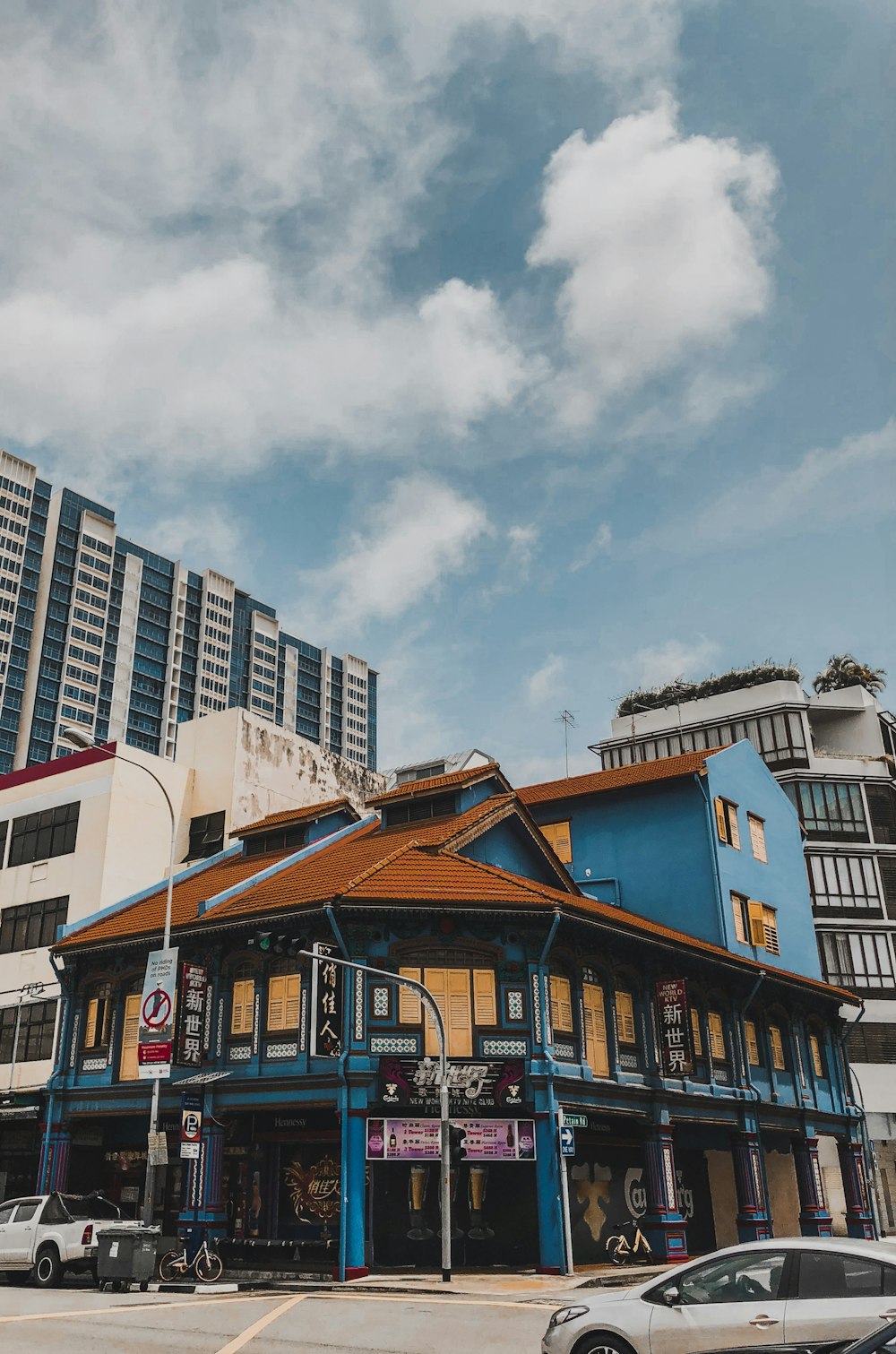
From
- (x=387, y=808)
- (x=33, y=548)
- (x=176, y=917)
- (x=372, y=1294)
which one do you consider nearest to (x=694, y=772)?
(x=387, y=808)

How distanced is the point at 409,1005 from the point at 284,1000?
10.8 ft

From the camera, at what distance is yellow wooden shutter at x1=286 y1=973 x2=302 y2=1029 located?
2717cm

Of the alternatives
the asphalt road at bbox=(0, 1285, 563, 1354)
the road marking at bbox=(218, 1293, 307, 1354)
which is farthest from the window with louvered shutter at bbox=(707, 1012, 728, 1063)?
the road marking at bbox=(218, 1293, 307, 1354)

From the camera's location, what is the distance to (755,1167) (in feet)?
106

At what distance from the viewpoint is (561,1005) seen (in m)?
27.9

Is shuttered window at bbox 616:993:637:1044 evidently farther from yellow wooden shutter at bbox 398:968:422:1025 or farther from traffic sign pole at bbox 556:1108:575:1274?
yellow wooden shutter at bbox 398:968:422:1025

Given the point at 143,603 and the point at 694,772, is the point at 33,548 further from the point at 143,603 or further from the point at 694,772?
the point at 694,772

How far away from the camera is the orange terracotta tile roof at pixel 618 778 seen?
3816cm

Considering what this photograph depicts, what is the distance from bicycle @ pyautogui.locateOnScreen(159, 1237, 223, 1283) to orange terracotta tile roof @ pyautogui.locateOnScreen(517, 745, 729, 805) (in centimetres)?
1816

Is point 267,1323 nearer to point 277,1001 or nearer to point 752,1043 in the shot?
point 277,1001

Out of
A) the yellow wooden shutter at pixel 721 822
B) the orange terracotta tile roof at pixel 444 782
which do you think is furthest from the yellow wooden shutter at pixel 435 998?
the yellow wooden shutter at pixel 721 822

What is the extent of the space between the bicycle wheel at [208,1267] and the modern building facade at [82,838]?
10.4m

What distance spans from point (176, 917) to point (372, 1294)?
1194cm

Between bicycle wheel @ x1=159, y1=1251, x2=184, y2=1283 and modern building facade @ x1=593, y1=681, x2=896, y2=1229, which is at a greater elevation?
modern building facade @ x1=593, y1=681, x2=896, y2=1229
